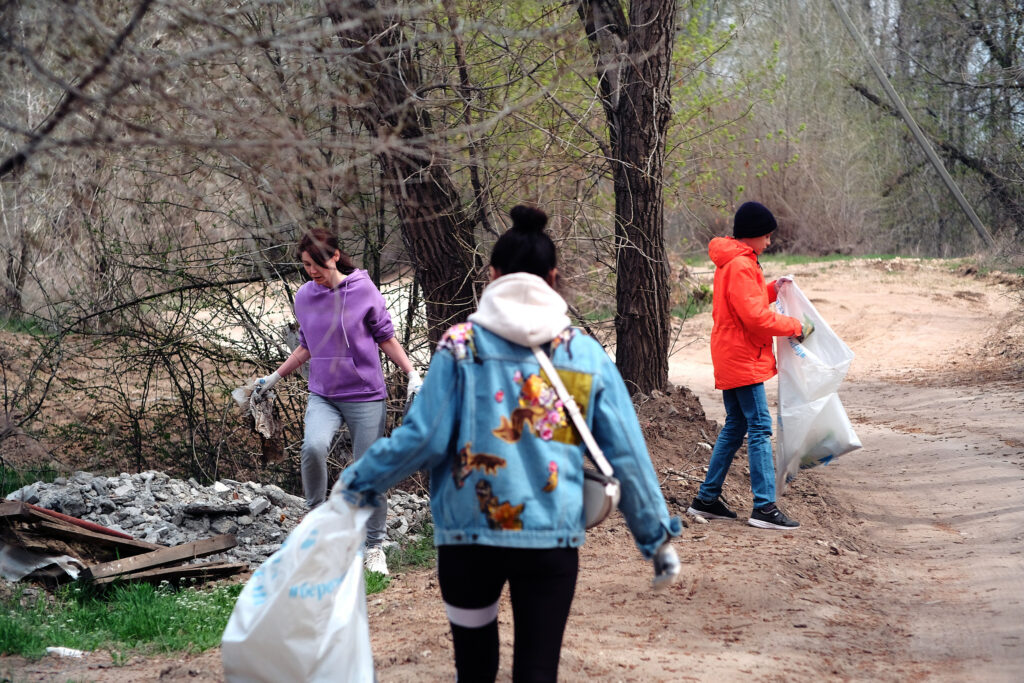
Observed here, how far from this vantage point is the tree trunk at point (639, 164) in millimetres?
7945

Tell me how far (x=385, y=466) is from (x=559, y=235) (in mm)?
4976

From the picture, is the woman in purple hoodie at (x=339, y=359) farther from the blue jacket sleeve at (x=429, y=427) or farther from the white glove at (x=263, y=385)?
the blue jacket sleeve at (x=429, y=427)

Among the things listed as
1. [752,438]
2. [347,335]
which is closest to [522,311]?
[347,335]

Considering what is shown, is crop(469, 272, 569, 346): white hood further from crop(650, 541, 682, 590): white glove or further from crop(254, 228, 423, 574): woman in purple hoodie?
crop(254, 228, 423, 574): woman in purple hoodie

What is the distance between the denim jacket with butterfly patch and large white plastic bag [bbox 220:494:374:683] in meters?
0.32

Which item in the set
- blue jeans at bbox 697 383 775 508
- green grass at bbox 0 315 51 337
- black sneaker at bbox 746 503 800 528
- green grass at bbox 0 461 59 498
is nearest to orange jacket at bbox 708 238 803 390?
blue jeans at bbox 697 383 775 508

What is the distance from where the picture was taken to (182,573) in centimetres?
545

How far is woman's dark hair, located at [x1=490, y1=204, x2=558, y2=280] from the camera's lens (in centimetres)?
288

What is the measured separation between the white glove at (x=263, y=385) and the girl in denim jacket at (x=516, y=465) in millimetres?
2745

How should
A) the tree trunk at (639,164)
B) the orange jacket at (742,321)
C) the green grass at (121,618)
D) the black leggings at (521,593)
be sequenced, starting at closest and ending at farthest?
the black leggings at (521,593) < the green grass at (121,618) < the orange jacket at (742,321) < the tree trunk at (639,164)

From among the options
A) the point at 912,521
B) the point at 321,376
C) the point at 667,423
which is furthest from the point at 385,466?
the point at 667,423

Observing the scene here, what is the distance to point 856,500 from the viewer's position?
23.5 feet

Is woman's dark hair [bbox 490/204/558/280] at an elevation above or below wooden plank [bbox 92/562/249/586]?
above

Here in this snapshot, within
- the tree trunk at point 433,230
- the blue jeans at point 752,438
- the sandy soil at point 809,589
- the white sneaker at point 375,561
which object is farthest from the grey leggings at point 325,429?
the blue jeans at point 752,438
